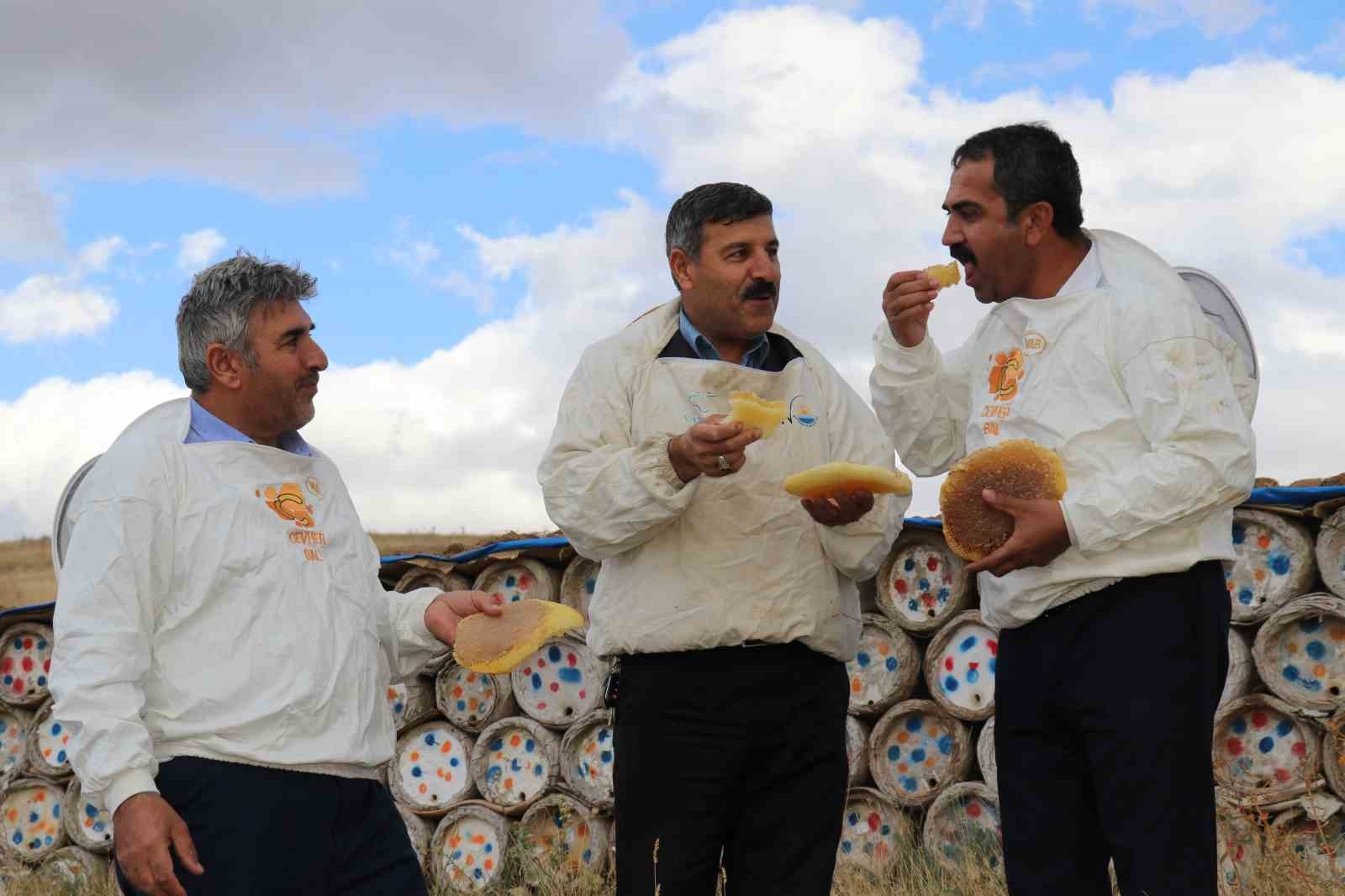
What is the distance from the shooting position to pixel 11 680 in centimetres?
716

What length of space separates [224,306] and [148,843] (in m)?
1.14

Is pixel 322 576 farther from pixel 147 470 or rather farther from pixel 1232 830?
pixel 1232 830

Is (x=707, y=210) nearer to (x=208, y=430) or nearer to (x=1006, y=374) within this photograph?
(x=1006, y=374)

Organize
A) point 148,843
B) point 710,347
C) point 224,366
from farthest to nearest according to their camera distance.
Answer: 1. point 710,347
2. point 224,366
3. point 148,843

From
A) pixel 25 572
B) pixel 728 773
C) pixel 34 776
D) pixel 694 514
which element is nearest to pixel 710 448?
pixel 694 514

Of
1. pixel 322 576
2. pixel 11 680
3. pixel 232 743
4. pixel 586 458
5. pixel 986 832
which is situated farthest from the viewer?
pixel 11 680

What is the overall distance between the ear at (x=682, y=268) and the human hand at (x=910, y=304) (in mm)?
473

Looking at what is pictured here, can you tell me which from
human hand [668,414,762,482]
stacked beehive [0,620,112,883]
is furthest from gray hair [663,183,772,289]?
stacked beehive [0,620,112,883]

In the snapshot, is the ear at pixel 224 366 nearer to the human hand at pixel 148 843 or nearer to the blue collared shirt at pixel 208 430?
the blue collared shirt at pixel 208 430

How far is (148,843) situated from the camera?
2.62 meters

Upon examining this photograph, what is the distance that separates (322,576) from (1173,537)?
1765 millimetres

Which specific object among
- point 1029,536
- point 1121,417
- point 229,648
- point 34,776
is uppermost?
point 1121,417

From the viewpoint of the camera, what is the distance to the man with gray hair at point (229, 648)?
270 centimetres

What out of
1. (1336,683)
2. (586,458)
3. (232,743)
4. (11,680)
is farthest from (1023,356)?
(11,680)
